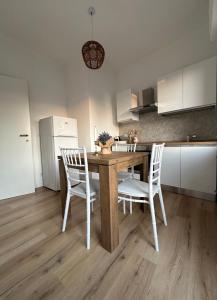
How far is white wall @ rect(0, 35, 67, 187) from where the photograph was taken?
2.53 meters

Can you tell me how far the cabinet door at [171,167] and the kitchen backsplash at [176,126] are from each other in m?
0.58

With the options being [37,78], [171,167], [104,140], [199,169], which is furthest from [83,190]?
[37,78]

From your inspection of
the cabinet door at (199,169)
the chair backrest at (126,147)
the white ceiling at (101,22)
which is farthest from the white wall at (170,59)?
the cabinet door at (199,169)

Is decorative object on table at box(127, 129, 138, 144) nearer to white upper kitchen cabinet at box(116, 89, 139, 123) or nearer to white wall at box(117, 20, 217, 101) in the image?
white upper kitchen cabinet at box(116, 89, 139, 123)

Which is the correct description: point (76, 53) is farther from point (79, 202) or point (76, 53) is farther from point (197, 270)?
point (197, 270)

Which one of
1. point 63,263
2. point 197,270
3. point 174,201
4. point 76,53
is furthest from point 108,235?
point 76,53

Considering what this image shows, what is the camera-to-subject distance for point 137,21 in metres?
2.20

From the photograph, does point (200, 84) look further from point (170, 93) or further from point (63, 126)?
point (63, 126)

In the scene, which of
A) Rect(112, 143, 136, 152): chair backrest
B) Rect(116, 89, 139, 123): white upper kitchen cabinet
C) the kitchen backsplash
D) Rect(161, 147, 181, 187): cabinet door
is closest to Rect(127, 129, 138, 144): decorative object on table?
the kitchen backsplash

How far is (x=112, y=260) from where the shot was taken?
1.12 m

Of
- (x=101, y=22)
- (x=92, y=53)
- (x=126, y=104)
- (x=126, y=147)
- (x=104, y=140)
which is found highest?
(x=101, y=22)

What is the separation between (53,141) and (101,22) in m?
2.14

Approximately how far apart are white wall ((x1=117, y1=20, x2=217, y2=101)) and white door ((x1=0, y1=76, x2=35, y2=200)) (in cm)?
240

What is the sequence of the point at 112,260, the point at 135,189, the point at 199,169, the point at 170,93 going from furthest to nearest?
1. the point at 170,93
2. the point at 199,169
3. the point at 135,189
4. the point at 112,260
